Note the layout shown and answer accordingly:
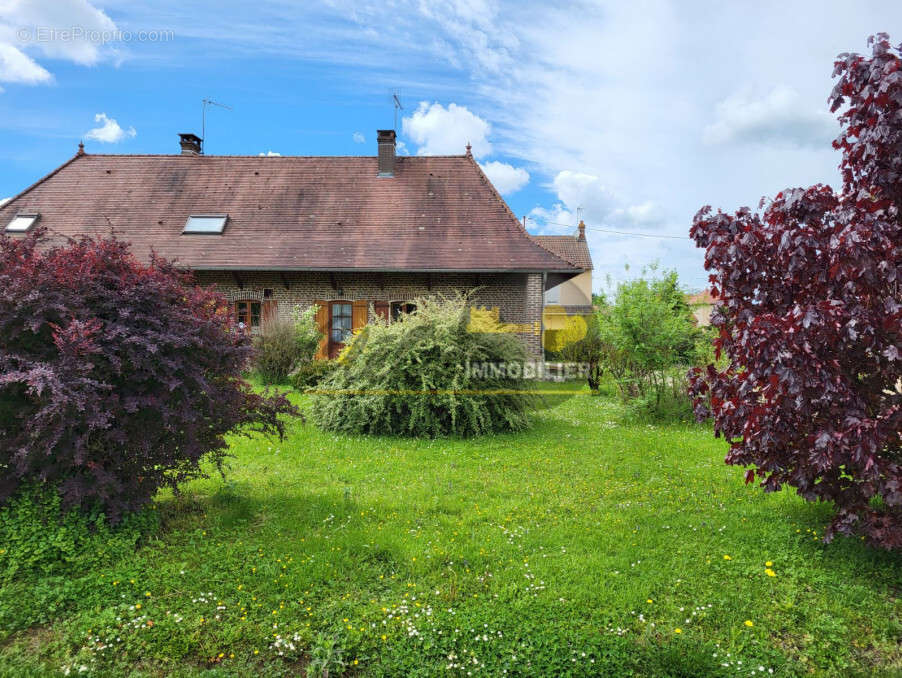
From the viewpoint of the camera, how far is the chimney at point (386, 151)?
1880 cm

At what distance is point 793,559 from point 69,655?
5.04 metres

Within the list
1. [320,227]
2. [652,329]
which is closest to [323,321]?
[320,227]

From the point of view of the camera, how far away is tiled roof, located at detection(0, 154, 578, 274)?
15.9 metres

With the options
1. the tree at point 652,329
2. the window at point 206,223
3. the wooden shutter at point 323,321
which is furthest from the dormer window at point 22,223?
the tree at point 652,329

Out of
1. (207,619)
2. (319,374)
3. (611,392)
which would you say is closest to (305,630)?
(207,619)

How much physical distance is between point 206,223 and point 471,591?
1606cm

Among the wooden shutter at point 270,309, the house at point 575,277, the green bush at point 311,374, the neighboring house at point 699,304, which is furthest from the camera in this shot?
the house at point 575,277

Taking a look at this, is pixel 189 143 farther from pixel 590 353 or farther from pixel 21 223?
pixel 590 353

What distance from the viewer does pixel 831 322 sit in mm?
3836

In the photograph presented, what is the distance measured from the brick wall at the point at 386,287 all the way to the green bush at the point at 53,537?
1189 cm

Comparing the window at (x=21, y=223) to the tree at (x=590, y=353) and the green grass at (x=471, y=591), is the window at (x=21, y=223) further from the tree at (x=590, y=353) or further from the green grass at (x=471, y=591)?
the tree at (x=590, y=353)

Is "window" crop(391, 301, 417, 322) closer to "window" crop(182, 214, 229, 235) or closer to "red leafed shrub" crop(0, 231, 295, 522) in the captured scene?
"window" crop(182, 214, 229, 235)

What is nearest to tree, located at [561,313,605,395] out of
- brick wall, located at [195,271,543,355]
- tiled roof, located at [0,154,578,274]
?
brick wall, located at [195,271,543,355]

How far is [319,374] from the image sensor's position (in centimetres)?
1253
